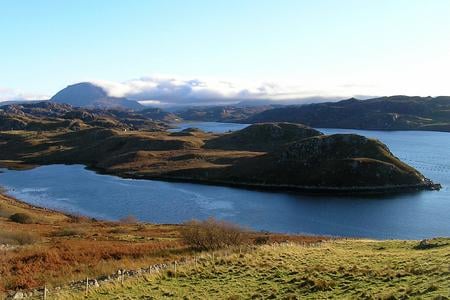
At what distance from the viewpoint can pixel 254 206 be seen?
123 meters

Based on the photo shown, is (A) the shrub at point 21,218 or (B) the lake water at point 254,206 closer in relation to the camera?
(A) the shrub at point 21,218

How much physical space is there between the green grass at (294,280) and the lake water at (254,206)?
63970mm

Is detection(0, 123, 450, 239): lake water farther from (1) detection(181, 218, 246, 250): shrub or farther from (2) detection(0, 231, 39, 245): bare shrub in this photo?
(2) detection(0, 231, 39, 245): bare shrub

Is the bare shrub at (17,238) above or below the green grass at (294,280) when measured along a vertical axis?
below

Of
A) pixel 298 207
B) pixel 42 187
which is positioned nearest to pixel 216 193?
pixel 298 207

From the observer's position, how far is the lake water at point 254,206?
100750 mm

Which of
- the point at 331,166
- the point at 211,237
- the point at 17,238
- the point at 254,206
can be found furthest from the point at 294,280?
the point at 331,166

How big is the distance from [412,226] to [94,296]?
285 feet

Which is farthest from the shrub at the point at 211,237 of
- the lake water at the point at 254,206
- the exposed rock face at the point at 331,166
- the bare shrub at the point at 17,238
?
the exposed rock face at the point at 331,166

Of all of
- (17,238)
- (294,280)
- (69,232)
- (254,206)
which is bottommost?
(254,206)

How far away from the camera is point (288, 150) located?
181375 mm

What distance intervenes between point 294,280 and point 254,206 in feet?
311

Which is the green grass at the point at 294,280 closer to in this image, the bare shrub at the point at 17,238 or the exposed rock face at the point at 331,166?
the bare shrub at the point at 17,238

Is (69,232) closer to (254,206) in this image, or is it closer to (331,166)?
(254,206)
